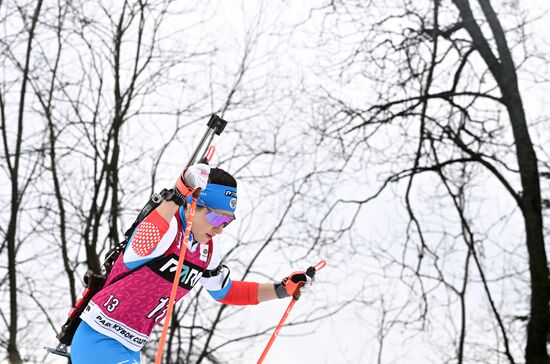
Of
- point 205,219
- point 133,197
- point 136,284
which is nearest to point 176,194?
point 205,219

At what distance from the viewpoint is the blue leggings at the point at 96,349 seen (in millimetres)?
2986

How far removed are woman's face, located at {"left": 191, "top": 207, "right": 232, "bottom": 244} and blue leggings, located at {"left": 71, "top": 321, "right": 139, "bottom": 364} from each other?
675mm

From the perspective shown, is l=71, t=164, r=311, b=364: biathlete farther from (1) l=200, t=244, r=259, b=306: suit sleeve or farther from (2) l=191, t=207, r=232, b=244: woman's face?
(1) l=200, t=244, r=259, b=306: suit sleeve

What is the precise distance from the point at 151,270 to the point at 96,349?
1.51 ft

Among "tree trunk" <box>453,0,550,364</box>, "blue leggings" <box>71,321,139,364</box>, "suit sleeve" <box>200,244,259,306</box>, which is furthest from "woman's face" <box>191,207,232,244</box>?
"tree trunk" <box>453,0,550,364</box>

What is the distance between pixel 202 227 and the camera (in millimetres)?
3244

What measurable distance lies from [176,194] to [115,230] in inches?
196

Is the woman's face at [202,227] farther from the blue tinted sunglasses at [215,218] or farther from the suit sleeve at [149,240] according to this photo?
the suit sleeve at [149,240]

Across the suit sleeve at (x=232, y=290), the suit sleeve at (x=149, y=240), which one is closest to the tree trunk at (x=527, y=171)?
the suit sleeve at (x=232, y=290)

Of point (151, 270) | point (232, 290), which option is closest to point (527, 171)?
point (232, 290)

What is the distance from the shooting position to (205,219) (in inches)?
127

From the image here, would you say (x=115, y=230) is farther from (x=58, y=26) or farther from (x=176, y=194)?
(x=176, y=194)

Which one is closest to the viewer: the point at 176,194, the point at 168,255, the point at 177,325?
the point at 176,194

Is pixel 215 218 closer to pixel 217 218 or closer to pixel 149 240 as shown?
pixel 217 218
